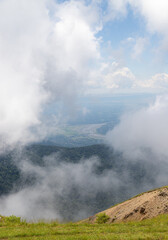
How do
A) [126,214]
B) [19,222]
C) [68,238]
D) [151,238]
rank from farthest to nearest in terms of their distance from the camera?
1. [126,214]
2. [19,222]
3. [68,238]
4. [151,238]

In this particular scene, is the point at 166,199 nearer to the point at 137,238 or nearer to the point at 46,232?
the point at 137,238

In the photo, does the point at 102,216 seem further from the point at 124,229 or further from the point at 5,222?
the point at 5,222

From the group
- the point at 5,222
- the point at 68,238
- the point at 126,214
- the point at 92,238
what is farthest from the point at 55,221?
the point at 126,214

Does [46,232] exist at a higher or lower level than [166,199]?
lower

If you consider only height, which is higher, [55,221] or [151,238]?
[55,221]

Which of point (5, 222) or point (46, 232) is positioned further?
point (5, 222)

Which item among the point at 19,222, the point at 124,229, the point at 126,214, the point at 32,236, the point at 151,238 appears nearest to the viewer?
the point at 151,238

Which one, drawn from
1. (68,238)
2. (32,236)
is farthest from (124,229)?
(32,236)

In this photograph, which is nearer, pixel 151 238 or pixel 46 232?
pixel 151 238

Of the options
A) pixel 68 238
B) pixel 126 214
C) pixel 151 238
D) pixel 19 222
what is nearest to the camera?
pixel 151 238
